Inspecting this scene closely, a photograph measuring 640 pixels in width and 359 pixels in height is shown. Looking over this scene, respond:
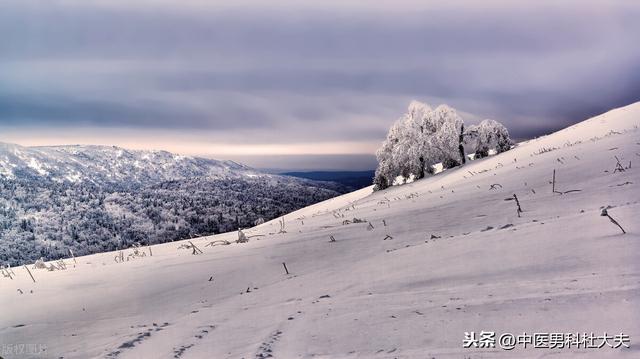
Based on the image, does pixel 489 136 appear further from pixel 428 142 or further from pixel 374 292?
pixel 374 292

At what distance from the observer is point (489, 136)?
3266 centimetres

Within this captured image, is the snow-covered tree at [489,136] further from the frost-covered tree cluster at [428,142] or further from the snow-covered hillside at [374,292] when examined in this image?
the snow-covered hillside at [374,292]

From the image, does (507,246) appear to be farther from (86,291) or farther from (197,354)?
(86,291)

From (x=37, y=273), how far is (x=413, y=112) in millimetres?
28448

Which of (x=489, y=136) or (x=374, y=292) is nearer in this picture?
(x=374, y=292)

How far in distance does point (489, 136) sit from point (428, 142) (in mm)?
5351

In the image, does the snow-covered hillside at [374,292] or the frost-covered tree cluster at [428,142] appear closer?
the snow-covered hillside at [374,292]

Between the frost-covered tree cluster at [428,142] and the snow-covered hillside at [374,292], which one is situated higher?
the frost-covered tree cluster at [428,142]

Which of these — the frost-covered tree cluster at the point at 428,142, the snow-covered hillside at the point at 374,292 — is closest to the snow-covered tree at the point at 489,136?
the frost-covered tree cluster at the point at 428,142

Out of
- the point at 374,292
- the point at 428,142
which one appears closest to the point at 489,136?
the point at 428,142

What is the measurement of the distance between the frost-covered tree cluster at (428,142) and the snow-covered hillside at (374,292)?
24.6 m

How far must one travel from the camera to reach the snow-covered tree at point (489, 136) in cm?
3244

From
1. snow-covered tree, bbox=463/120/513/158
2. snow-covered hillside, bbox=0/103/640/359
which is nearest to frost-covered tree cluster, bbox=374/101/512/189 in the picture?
snow-covered tree, bbox=463/120/513/158

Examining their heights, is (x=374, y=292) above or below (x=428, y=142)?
below
